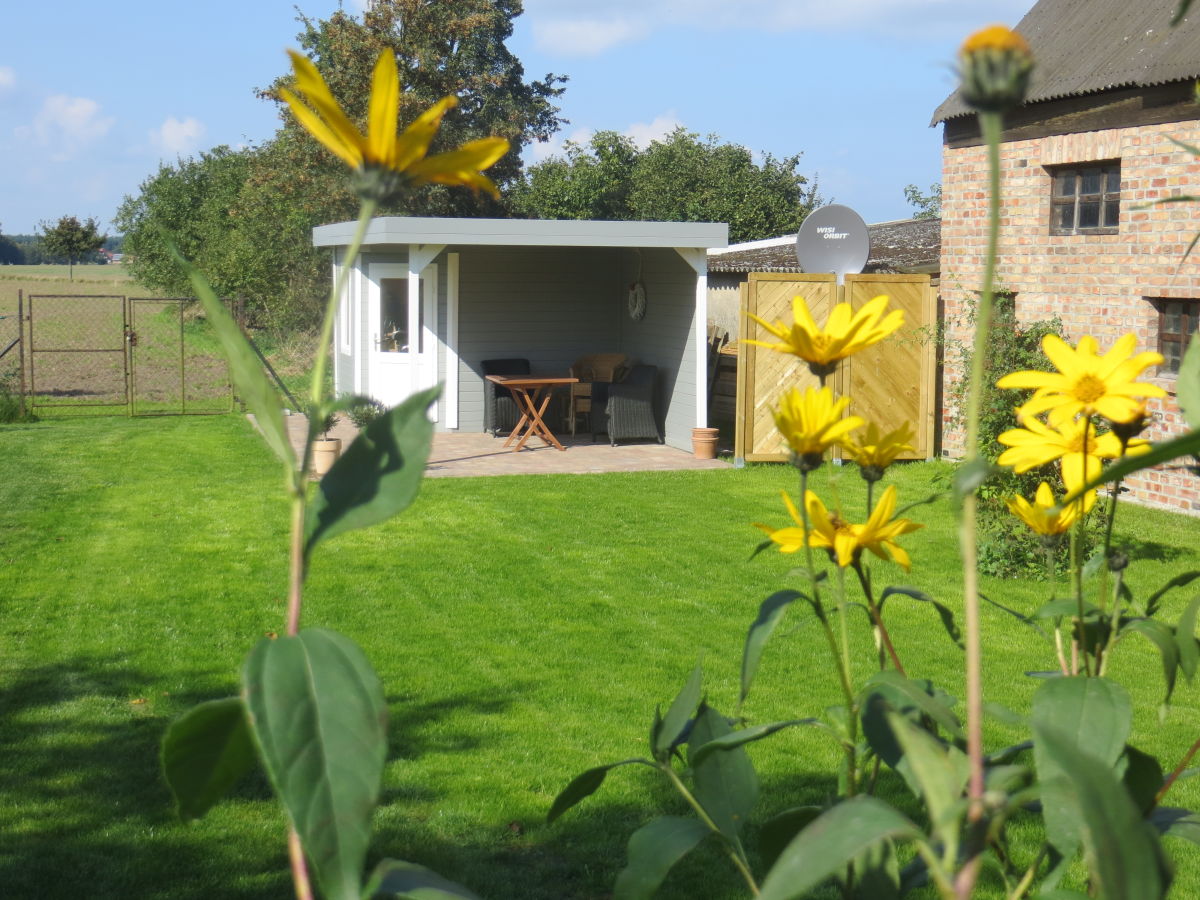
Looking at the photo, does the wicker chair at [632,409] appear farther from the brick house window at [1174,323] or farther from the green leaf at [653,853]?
the green leaf at [653,853]

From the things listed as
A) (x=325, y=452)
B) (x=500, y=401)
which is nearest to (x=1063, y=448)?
(x=325, y=452)

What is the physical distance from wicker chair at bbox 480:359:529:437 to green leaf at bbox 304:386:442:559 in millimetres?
13629

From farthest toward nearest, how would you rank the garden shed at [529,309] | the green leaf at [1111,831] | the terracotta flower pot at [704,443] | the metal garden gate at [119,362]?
the metal garden gate at [119,362] → the garden shed at [529,309] → the terracotta flower pot at [704,443] → the green leaf at [1111,831]

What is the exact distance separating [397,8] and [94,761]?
83.6ft

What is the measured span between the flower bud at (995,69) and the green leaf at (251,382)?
40cm

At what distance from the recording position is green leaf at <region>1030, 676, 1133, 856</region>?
2.86ft

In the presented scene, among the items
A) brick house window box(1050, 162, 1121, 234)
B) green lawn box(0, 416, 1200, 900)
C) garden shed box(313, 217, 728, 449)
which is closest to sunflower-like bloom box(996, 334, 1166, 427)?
green lawn box(0, 416, 1200, 900)

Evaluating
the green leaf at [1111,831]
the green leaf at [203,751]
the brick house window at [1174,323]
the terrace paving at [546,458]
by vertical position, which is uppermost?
the brick house window at [1174,323]

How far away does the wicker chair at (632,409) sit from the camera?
14.1 metres

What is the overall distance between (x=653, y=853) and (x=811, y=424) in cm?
39

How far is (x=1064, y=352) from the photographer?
1.12m

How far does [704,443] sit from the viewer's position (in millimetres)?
13109

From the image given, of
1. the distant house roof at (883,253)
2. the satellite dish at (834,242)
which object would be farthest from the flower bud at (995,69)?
the distant house roof at (883,253)

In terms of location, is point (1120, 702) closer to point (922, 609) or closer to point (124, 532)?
point (922, 609)
